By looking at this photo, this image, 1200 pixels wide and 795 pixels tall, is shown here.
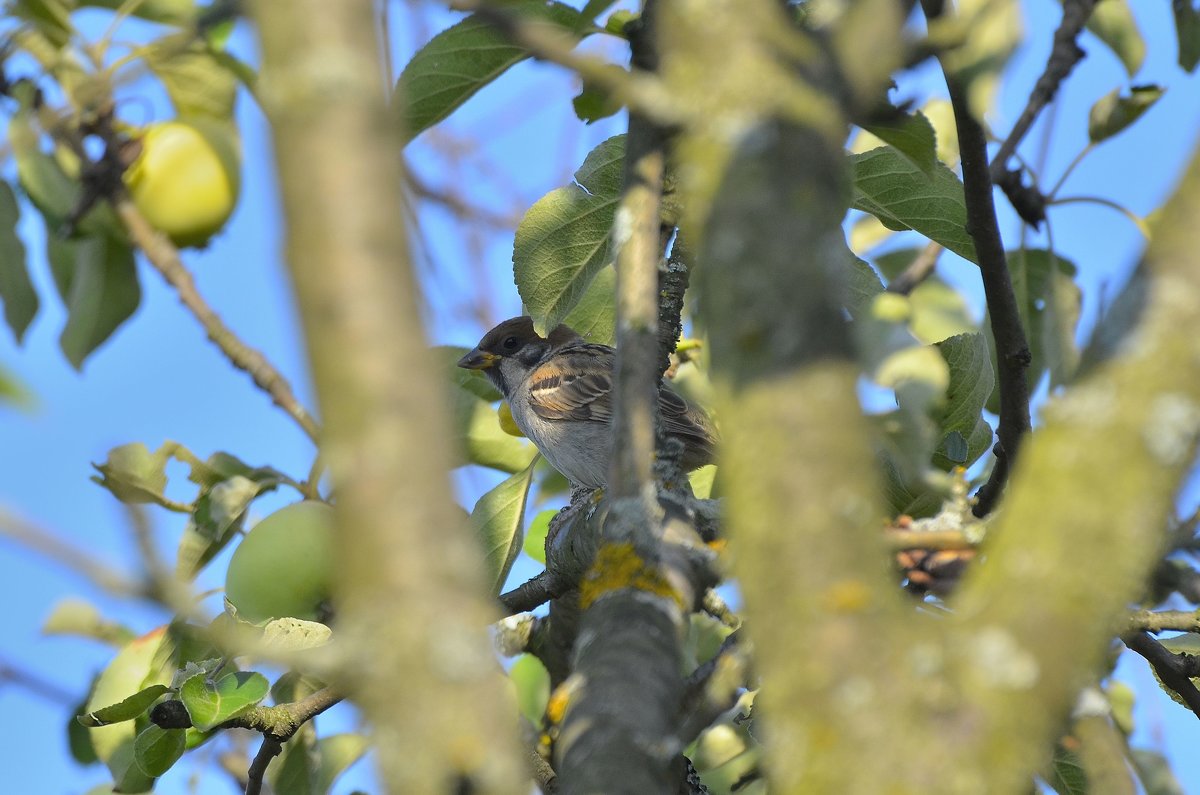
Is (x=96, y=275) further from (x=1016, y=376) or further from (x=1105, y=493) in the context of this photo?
(x=1105, y=493)

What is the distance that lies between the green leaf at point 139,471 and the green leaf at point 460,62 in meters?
1.41

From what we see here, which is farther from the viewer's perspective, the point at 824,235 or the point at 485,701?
the point at 824,235

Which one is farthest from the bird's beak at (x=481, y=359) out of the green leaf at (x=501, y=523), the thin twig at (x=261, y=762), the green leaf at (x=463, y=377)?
the thin twig at (x=261, y=762)

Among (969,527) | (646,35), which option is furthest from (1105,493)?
(646,35)

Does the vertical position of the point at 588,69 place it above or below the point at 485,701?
above

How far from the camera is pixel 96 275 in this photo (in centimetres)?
452

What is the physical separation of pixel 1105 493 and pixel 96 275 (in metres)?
3.98

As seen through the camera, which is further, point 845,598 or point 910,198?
point 910,198

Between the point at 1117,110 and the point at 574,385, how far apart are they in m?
3.98

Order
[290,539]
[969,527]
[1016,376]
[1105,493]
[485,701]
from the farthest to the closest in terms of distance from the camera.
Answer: [290,539] → [1016,376] → [969,527] → [1105,493] → [485,701]

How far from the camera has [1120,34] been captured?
408cm

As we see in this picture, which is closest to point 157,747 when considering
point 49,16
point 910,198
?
point 910,198

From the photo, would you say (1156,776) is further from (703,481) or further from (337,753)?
(337,753)

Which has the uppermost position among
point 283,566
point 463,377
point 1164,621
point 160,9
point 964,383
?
point 160,9
